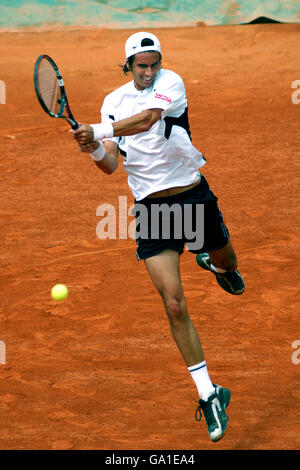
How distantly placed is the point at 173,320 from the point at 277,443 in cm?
113

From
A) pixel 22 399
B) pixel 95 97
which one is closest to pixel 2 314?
pixel 22 399

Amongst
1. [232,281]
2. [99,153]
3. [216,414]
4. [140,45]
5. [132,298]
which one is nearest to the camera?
[216,414]

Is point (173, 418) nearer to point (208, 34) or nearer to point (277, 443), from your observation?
point (277, 443)

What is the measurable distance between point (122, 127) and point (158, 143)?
0.39 meters

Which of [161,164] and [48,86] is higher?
[48,86]

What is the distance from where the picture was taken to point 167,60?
15.4m

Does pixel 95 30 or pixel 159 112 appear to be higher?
pixel 159 112

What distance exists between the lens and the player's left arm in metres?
4.97

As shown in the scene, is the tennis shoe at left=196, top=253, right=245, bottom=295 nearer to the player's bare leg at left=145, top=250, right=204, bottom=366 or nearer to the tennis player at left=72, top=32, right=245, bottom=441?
the tennis player at left=72, top=32, right=245, bottom=441

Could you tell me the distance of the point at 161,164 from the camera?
5406 mm

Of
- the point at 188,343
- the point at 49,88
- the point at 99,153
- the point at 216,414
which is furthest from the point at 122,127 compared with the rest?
the point at 216,414

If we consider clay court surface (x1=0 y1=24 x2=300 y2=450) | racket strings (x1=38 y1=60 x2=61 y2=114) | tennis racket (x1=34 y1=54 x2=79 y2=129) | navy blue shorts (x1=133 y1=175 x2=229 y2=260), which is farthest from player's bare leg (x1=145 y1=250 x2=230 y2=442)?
racket strings (x1=38 y1=60 x2=61 y2=114)

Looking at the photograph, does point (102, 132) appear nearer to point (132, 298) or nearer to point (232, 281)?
point (232, 281)

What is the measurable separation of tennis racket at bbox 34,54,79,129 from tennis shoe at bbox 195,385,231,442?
208 cm
